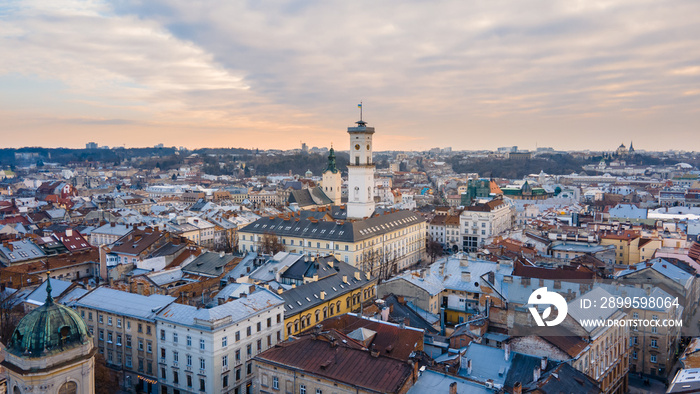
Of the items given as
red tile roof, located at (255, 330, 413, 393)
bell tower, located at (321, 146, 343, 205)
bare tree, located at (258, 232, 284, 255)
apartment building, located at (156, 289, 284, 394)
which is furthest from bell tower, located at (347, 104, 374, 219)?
red tile roof, located at (255, 330, 413, 393)

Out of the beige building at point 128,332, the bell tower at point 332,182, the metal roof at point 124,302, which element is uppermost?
the bell tower at point 332,182

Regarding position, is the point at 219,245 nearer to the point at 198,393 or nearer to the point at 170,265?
the point at 170,265

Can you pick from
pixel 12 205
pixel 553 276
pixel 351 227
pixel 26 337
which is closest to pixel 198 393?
pixel 26 337

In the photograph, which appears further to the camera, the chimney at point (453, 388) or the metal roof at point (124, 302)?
the metal roof at point (124, 302)

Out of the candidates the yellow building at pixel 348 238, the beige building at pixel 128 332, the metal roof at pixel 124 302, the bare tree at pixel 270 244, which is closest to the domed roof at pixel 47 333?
the beige building at pixel 128 332

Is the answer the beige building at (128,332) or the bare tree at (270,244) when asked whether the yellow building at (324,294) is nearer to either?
the beige building at (128,332)

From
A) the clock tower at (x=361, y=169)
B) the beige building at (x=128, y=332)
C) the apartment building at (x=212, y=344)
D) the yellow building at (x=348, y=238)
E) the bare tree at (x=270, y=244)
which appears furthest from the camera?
the clock tower at (x=361, y=169)

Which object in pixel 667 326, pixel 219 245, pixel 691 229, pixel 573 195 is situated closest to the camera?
pixel 667 326
